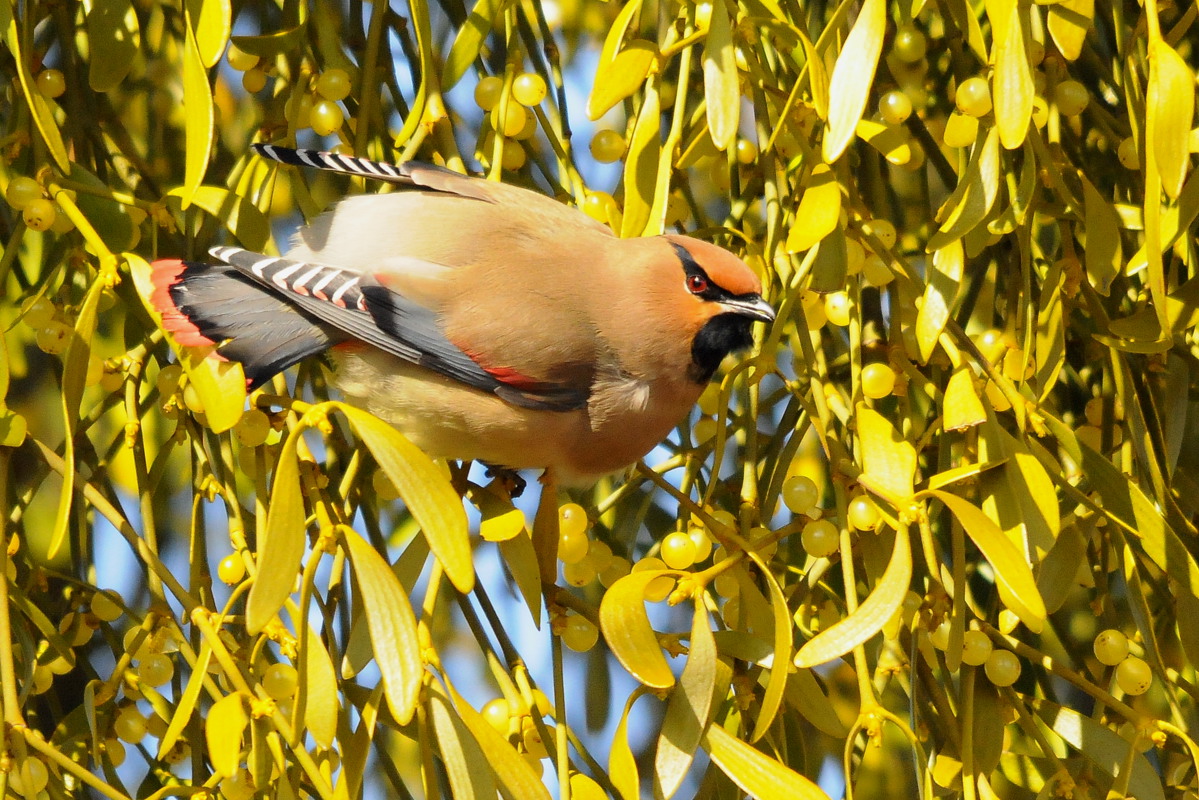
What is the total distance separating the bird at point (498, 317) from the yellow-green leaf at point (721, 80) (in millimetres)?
273

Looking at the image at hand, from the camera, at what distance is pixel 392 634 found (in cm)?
67

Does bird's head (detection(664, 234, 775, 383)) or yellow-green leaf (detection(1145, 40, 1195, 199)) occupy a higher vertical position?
yellow-green leaf (detection(1145, 40, 1195, 199))

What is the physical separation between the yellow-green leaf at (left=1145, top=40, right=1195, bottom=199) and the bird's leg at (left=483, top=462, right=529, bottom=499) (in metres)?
0.73

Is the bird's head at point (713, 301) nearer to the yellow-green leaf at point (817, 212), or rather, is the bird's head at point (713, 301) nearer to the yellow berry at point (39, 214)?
the yellow-green leaf at point (817, 212)

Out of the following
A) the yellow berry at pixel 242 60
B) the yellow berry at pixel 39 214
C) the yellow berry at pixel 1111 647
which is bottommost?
the yellow berry at pixel 1111 647

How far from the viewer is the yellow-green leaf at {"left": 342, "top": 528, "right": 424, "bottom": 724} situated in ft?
2.14

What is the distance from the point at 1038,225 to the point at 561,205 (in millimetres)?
428

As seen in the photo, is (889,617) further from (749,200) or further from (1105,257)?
(749,200)

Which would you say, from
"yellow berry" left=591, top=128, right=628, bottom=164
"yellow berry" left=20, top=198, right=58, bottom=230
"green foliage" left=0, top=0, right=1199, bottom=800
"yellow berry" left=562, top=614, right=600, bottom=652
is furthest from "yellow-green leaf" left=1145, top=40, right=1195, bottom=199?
"yellow berry" left=20, top=198, right=58, bottom=230

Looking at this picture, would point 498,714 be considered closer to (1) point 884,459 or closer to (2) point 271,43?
(1) point 884,459

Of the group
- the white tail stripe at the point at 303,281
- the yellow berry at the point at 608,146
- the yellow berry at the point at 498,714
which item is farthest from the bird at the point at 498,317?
the yellow berry at the point at 498,714

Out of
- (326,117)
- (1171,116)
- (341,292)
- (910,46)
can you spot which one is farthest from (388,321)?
(1171,116)

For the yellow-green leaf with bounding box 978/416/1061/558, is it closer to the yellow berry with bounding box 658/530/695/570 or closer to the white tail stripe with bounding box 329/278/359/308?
the yellow berry with bounding box 658/530/695/570

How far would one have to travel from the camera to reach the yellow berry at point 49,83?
0.97m
